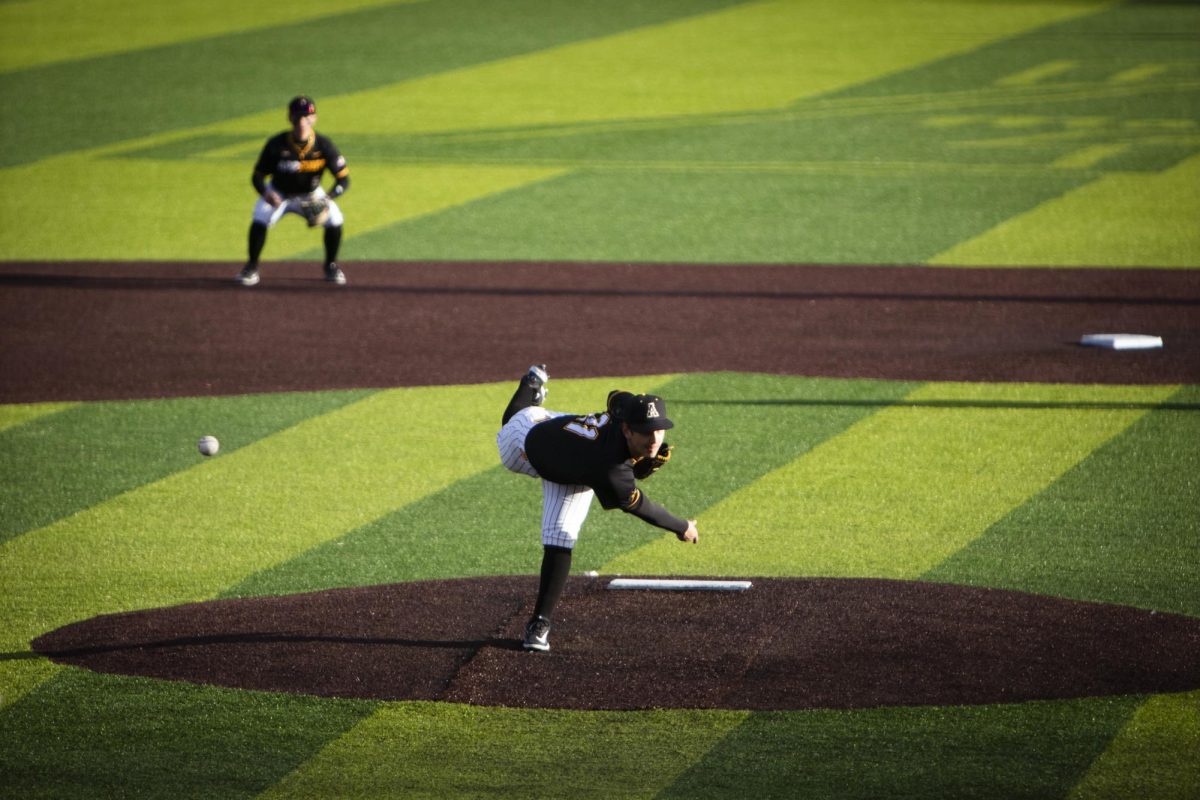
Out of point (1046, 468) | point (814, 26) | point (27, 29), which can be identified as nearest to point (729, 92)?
point (814, 26)

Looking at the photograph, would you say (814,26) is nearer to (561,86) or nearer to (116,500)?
(561,86)

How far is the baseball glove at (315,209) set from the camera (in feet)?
54.9

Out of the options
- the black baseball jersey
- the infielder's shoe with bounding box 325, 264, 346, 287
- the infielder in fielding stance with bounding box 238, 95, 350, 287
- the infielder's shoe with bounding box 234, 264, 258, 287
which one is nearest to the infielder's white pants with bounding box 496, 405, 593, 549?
the black baseball jersey

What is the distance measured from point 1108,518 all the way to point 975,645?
2.54m

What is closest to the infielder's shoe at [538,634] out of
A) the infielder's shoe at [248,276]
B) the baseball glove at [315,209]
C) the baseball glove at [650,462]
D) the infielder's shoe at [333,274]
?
the baseball glove at [650,462]

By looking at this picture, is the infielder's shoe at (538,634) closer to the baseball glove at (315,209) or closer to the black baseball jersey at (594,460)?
the black baseball jersey at (594,460)

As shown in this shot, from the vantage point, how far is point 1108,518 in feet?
32.1

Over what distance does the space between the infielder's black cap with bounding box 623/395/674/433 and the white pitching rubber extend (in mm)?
1603

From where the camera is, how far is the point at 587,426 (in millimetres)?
7410

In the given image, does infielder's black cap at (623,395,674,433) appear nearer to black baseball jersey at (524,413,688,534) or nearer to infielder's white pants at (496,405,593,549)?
black baseball jersey at (524,413,688,534)

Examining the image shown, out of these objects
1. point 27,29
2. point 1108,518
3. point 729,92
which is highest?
point 27,29

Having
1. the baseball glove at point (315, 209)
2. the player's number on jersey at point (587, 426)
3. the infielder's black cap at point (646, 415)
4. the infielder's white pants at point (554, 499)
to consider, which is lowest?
the infielder's white pants at point (554, 499)

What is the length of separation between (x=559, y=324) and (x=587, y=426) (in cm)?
783

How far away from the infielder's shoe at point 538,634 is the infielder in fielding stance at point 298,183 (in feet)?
32.1
